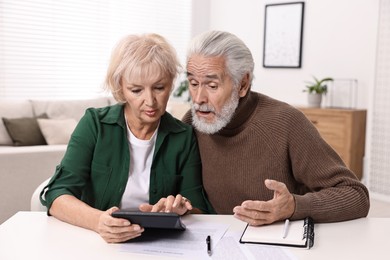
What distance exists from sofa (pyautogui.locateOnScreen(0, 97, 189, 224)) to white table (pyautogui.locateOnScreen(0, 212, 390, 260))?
2.11 m

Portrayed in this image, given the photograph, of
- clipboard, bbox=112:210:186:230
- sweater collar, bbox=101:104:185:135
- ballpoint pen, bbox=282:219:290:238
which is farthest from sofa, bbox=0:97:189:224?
ballpoint pen, bbox=282:219:290:238

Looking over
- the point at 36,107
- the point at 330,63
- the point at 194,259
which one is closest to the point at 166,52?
the point at 194,259

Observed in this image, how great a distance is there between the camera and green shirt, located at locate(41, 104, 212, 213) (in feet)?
5.44

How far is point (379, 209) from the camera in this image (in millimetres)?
4406

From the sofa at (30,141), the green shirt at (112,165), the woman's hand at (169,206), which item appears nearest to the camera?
the woman's hand at (169,206)

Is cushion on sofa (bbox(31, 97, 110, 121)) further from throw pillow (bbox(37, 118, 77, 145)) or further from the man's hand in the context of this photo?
the man's hand

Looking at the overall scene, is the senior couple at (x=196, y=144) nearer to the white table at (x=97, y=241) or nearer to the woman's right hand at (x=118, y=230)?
the white table at (x=97, y=241)

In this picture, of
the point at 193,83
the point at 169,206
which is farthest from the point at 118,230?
the point at 193,83

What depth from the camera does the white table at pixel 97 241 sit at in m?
1.23

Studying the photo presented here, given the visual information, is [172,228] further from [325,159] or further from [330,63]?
[330,63]

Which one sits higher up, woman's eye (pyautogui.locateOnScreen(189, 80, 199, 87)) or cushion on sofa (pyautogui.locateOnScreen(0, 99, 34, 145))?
woman's eye (pyautogui.locateOnScreen(189, 80, 199, 87))

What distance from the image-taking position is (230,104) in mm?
1820

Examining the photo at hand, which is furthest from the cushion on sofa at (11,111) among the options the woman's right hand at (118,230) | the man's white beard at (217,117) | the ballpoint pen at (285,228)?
the ballpoint pen at (285,228)

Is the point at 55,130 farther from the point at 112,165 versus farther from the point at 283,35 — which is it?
the point at 283,35
